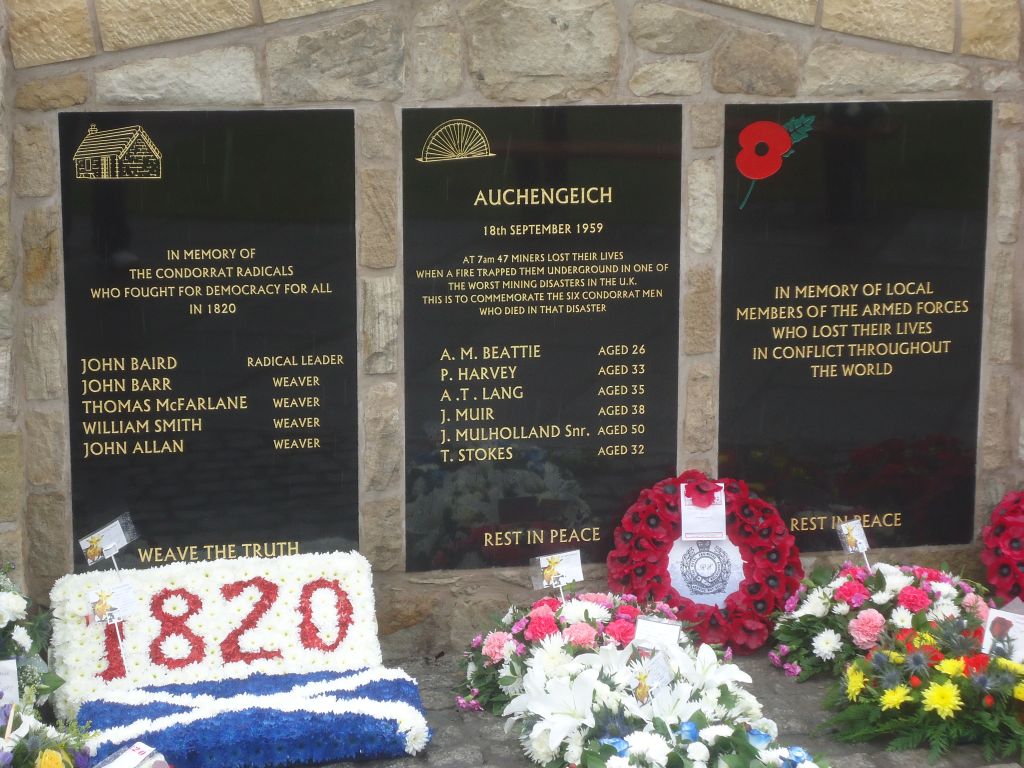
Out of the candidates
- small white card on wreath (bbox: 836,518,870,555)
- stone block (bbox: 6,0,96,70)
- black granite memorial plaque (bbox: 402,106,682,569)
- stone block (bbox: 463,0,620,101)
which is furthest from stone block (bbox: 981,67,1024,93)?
stone block (bbox: 6,0,96,70)

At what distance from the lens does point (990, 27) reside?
4.60 meters

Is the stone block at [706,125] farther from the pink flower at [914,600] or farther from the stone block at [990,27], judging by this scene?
the pink flower at [914,600]

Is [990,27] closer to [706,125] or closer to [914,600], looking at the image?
[706,125]

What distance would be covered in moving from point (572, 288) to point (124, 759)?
214 centimetres

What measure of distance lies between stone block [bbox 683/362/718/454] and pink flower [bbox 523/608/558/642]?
0.96 m

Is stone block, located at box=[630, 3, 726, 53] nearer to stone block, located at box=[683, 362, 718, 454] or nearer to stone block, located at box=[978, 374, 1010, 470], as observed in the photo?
stone block, located at box=[683, 362, 718, 454]

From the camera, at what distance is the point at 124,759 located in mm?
3412

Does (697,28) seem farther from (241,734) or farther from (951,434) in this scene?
(241,734)

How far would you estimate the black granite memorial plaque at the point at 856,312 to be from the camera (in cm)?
463

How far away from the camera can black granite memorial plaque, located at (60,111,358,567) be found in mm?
4270

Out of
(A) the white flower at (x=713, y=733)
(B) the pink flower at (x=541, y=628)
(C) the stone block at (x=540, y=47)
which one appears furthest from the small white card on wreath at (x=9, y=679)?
(C) the stone block at (x=540, y=47)

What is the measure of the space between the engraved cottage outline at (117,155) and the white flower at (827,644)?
2667mm

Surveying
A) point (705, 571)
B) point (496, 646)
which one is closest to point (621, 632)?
point (496, 646)

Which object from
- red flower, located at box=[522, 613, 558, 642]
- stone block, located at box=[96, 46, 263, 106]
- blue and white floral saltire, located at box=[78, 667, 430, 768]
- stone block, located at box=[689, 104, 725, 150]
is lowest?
blue and white floral saltire, located at box=[78, 667, 430, 768]
